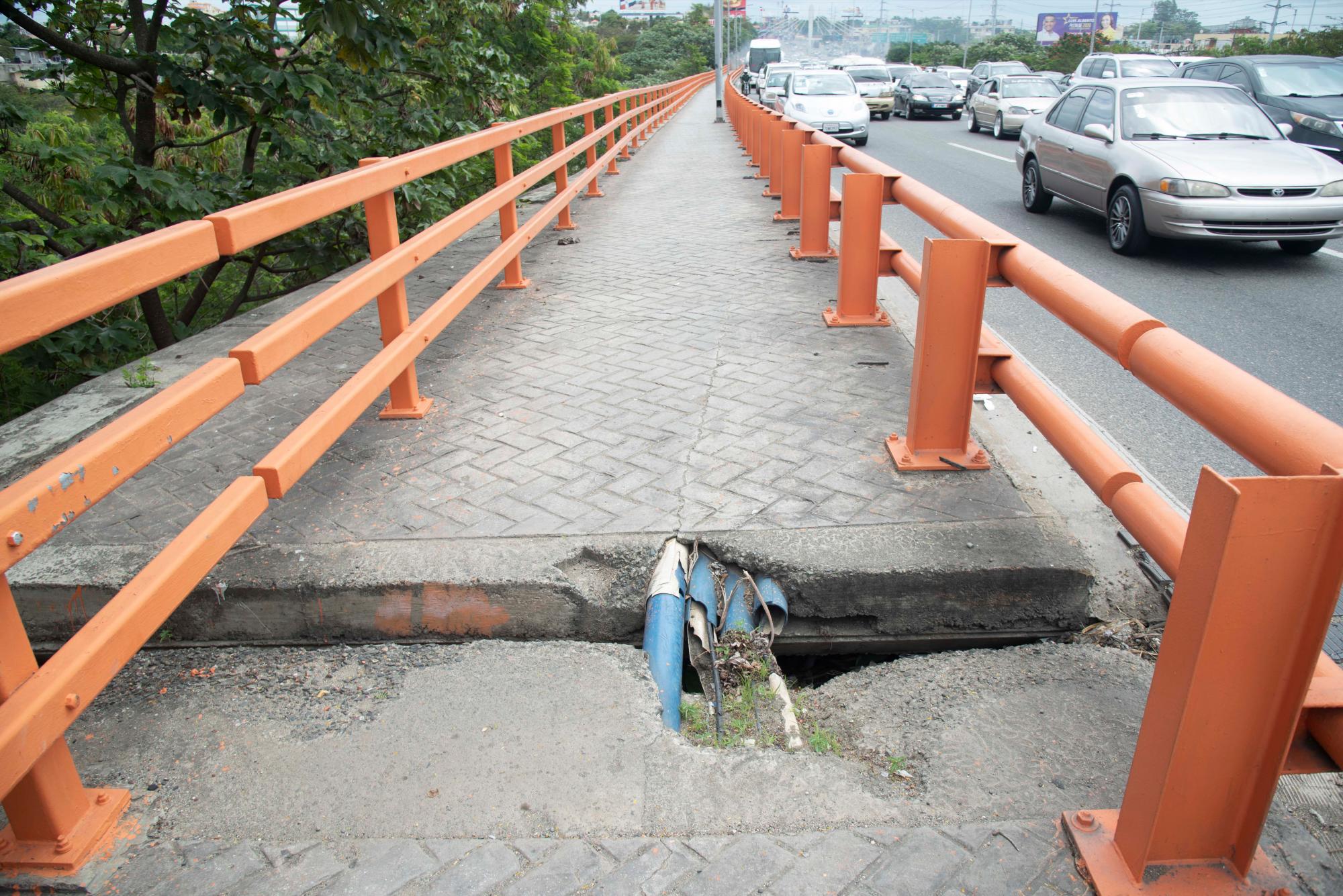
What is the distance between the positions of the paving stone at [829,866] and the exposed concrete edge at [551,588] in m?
1.11

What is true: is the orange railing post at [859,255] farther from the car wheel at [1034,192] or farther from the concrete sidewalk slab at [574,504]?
the car wheel at [1034,192]

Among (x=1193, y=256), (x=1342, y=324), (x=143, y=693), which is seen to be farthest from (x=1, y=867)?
(x=1193, y=256)

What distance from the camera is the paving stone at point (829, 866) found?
1.96 metres

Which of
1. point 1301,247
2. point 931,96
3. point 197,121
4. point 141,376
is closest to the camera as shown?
point 141,376

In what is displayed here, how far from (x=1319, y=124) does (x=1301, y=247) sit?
5894mm

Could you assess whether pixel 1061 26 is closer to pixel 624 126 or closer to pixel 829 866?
pixel 624 126

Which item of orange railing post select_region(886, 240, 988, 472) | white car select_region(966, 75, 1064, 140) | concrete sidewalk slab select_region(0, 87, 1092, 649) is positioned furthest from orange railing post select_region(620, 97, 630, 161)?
orange railing post select_region(886, 240, 988, 472)

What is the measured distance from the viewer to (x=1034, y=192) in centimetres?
1139

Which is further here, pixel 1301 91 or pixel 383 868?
pixel 1301 91

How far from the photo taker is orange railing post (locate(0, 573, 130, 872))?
190 cm

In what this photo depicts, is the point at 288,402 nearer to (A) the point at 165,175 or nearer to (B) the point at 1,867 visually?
(A) the point at 165,175

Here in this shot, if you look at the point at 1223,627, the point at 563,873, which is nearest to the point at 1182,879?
the point at 1223,627

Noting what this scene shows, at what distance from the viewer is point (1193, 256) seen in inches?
359

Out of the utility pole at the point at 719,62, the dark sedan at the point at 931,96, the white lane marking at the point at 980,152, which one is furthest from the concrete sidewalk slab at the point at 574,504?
the dark sedan at the point at 931,96
